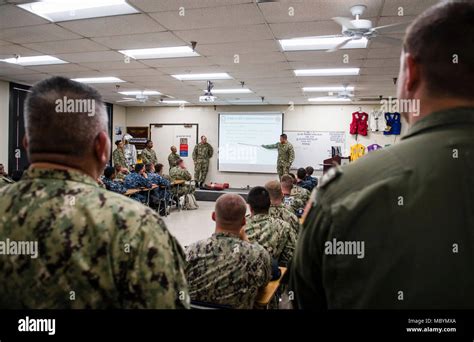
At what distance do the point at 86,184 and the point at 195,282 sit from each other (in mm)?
1231

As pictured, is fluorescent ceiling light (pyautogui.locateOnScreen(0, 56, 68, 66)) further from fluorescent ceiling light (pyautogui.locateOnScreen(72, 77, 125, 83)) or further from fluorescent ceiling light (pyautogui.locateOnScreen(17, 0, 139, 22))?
fluorescent ceiling light (pyautogui.locateOnScreen(17, 0, 139, 22))

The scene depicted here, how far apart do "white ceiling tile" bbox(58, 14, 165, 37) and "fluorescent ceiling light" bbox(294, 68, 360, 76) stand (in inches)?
128

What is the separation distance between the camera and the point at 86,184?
0.98 m

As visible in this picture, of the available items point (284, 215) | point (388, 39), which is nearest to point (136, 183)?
point (284, 215)

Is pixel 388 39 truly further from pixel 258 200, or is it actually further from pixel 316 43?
pixel 258 200

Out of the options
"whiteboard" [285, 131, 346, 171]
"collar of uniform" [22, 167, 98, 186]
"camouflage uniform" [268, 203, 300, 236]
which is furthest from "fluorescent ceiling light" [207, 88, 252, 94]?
"collar of uniform" [22, 167, 98, 186]

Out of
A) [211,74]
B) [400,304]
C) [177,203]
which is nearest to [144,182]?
[177,203]

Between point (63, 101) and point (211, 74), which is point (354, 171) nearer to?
point (63, 101)

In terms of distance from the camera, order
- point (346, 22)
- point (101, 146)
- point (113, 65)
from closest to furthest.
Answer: point (101, 146) → point (346, 22) → point (113, 65)

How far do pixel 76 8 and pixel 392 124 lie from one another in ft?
30.8

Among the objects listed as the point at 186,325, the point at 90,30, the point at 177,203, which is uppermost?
the point at 90,30

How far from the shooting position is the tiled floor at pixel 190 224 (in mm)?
5968

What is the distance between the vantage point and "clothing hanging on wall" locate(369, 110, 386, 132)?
34.9 feet

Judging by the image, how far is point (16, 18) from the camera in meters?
4.14
